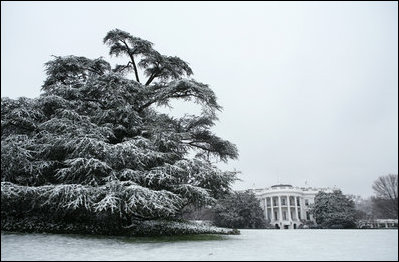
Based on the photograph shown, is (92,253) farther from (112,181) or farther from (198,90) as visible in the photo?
(198,90)

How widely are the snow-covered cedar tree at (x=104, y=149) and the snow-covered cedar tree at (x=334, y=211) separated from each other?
1024 inches

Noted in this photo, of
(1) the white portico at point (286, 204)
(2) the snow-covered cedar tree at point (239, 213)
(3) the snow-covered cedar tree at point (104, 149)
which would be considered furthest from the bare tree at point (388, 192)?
(3) the snow-covered cedar tree at point (104, 149)

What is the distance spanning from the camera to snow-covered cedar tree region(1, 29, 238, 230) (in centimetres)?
880

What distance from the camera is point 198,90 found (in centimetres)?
1211

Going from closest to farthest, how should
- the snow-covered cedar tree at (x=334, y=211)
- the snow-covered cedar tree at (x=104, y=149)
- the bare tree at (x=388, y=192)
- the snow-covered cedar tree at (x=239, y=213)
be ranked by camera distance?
the snow-covered cedar tree at (x=104, y=149) < the snow-covered cedar tree at (x=334, y=211) < the snow-covered cedar tree at (x=239, y=213) < the bare tree at (x=388, y=192)

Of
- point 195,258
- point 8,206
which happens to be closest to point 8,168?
point 8,206

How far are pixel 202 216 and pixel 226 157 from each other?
119 feet

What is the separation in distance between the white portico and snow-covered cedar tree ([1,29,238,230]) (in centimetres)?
5543

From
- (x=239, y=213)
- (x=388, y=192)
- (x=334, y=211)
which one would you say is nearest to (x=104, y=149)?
(x=239, y=213)

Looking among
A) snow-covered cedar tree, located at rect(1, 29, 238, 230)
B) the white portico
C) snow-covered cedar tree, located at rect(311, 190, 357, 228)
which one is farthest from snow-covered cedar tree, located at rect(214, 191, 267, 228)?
the white portico

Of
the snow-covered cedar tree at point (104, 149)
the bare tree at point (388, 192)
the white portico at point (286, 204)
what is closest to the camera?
the snow-covered cedar tree at point (104, 149)

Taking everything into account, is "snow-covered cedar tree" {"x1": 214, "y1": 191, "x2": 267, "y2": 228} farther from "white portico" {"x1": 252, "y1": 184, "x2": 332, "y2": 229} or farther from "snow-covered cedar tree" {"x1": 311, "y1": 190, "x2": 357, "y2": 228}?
"white portico" {"x1": 252, "y1": 184, "x2": 332, "y2": 229}

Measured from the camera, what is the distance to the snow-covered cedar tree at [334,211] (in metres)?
33.9

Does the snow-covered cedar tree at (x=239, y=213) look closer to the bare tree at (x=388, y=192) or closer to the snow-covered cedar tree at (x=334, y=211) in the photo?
the snow-covered cedar tree at (x=334, y=211)
